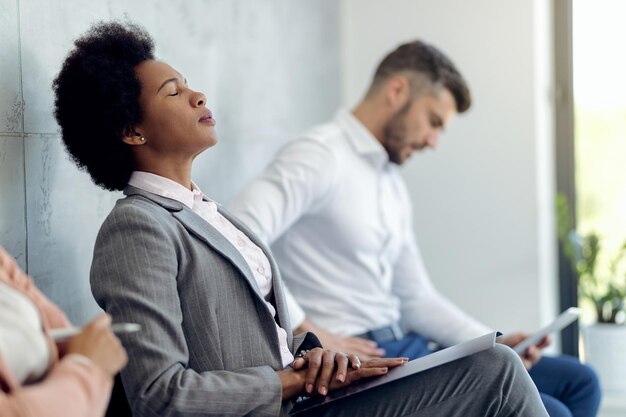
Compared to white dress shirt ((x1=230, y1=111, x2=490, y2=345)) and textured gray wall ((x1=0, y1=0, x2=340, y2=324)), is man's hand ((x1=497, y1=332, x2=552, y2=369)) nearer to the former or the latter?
white dress shirt ((x1=230, y1=111, x2=490, y2=345))

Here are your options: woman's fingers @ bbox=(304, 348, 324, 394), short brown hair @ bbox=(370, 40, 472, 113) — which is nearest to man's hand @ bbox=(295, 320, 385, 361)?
woman's fingers @ bbox=(304, 348, 324, 394)

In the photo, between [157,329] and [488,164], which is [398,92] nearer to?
[488,164]

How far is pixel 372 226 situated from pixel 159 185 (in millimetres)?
1042

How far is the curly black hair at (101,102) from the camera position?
1657 millimetres

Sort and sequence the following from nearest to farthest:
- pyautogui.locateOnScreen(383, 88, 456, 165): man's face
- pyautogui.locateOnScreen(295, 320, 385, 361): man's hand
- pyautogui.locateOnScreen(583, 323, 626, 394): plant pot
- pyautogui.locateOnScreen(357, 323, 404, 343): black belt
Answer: pyautogui.locateOnScreen(295, 320, 385, 361): man's hand
pyautogui.locateOnScreen(357, 323, 404, 343): black belt
pyautogui.locateOnScreen(383, 88, 456, 165): man's face
pyautogui.locateOnScreen(583, 323, 626, 394): plant pot

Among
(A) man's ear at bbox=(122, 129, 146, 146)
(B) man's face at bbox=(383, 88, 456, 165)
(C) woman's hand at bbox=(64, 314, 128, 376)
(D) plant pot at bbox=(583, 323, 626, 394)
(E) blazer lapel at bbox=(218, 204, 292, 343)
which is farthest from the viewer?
(D) plant pot at bbox=(583, 323, 626, 394)

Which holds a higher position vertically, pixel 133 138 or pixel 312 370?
pixel 133 138

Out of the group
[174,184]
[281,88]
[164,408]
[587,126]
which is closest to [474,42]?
[587,126]

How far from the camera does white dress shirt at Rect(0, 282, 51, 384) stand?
3.54 ft

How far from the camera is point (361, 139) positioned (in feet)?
8.82

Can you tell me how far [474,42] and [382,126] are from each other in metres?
1.07

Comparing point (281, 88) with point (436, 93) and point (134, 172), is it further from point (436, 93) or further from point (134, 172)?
point (134, 172)

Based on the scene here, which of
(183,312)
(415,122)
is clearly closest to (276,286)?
(183,312)

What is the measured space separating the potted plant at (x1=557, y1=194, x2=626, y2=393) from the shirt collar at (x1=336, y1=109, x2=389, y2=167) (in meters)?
1.14
